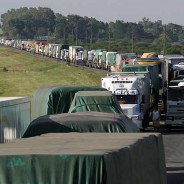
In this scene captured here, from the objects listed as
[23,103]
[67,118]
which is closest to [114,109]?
[23,103]

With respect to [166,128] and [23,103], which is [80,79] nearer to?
[166,128]

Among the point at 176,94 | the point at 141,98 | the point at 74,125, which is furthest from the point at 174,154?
the point at 74,125

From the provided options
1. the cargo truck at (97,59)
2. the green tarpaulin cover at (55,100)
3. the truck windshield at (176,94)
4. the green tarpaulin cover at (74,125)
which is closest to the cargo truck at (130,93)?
the truck windshield at (176,94)

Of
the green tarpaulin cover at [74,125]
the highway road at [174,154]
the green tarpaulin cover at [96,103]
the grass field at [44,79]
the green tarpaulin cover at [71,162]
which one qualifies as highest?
the green tarpaulin cover at [71,162]

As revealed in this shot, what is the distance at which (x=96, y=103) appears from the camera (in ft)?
87.6

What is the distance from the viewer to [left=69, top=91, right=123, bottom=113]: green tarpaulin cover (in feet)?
85.7

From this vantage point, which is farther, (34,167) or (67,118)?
(67,118)

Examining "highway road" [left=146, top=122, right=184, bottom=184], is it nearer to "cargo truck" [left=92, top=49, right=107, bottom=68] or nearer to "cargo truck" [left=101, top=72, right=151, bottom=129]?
"cargo truck" [left=101, top=72, right=151, bottom=129]

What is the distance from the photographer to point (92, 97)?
2684 cm

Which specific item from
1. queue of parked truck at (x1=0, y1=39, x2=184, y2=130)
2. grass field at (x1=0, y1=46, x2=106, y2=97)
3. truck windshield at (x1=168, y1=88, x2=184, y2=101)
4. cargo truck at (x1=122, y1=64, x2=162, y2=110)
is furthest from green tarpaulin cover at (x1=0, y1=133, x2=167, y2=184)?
grass field at (x1=0, y1=46, x2=106, y2=97)

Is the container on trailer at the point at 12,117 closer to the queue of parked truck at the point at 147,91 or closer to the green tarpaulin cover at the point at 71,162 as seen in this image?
the queue of parked truck at the point at 147,91

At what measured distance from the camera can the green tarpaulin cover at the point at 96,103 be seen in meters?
26.1

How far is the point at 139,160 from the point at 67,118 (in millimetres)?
7323

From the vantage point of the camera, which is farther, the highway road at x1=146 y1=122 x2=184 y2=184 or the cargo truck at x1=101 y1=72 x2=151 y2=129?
the cargo truck at x1=101 y1=72 x2=151 y2=129
